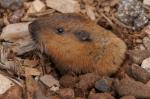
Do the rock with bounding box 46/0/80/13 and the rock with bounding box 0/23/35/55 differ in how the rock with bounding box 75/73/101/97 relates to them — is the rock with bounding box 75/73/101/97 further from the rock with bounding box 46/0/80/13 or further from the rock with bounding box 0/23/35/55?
the rock with bounding box 46/0/80/13

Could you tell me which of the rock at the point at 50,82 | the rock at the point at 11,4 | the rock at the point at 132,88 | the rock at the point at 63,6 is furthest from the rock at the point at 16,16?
the rock at the point at 132,88

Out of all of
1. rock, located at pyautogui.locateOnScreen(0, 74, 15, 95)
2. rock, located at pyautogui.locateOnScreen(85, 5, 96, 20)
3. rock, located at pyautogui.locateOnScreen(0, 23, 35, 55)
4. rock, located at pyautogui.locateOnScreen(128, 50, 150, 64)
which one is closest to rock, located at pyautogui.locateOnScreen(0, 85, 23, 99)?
rock, located at pyautogui.locateOnScreen(0, 74, 15, 95)

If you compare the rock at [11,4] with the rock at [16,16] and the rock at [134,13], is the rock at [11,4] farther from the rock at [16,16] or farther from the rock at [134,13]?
the rock at [134,13]

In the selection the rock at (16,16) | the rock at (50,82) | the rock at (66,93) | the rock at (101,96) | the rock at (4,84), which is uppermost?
the rock at (16,16)

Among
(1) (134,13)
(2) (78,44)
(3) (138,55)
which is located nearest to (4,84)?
(2) (78,44)

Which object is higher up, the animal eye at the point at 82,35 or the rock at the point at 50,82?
the animal eye at the point at 82,35

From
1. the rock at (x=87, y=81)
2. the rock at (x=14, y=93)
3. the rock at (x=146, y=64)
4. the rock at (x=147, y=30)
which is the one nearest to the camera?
the rock at (x=14, y=93)

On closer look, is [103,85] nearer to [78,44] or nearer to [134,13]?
[78,44]
